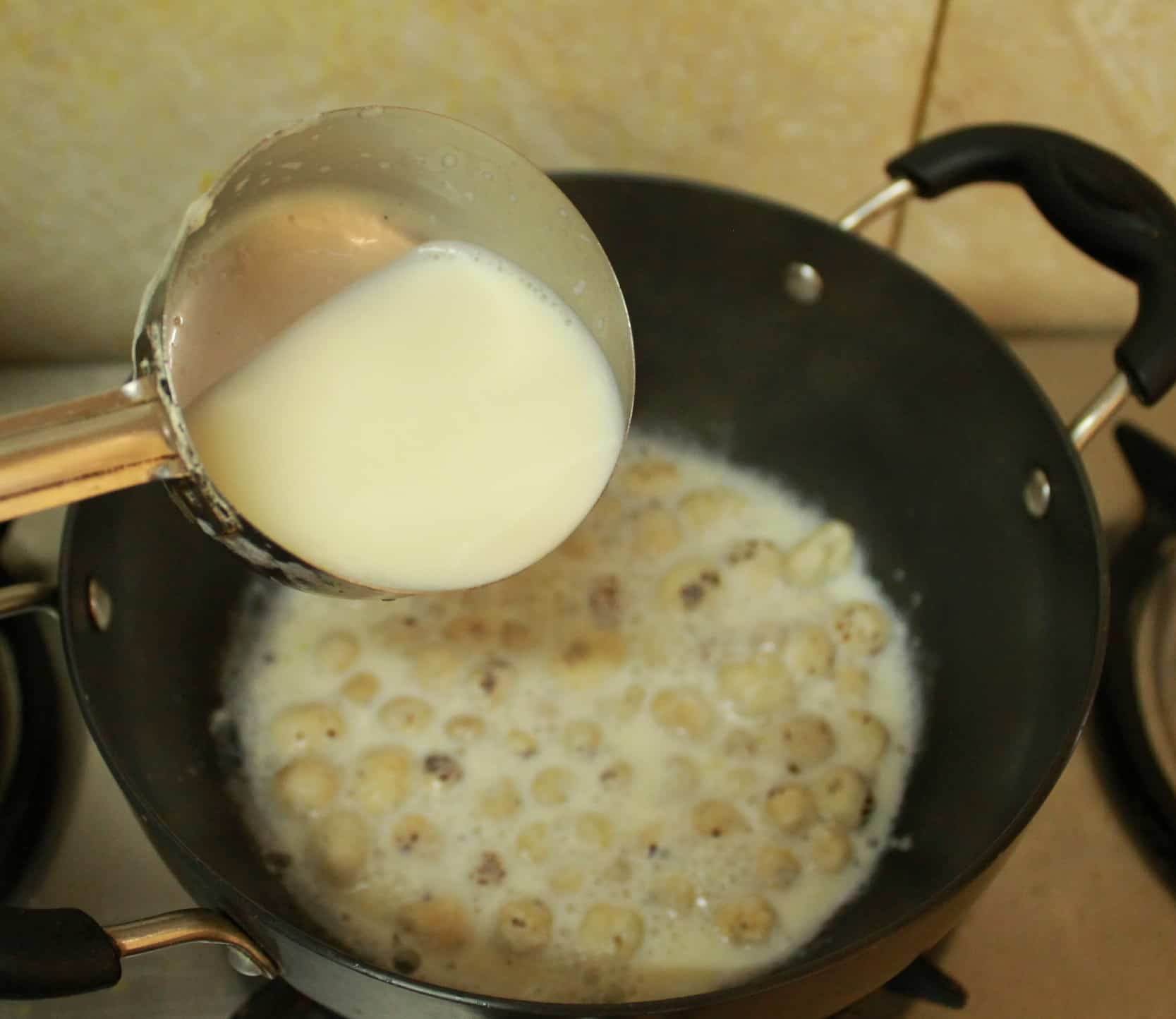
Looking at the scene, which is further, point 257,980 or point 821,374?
point 821,374

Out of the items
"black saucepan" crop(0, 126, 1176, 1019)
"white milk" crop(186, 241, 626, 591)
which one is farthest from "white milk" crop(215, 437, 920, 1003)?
"white milk" crop(186, 241, 626, 591)

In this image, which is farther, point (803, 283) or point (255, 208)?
point (803, 283)

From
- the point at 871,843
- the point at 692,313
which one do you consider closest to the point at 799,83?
the point at 692,313

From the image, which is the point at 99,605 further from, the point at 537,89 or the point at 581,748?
the point at 537,89

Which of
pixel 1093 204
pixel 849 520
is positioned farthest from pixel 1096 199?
pixel 849 520

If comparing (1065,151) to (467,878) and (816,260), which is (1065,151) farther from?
(467,878)

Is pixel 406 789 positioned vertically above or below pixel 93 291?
below

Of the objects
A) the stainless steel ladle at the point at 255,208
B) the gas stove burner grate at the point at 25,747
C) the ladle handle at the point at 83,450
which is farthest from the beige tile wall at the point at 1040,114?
the gas stove burner grate at the point at 25,747
